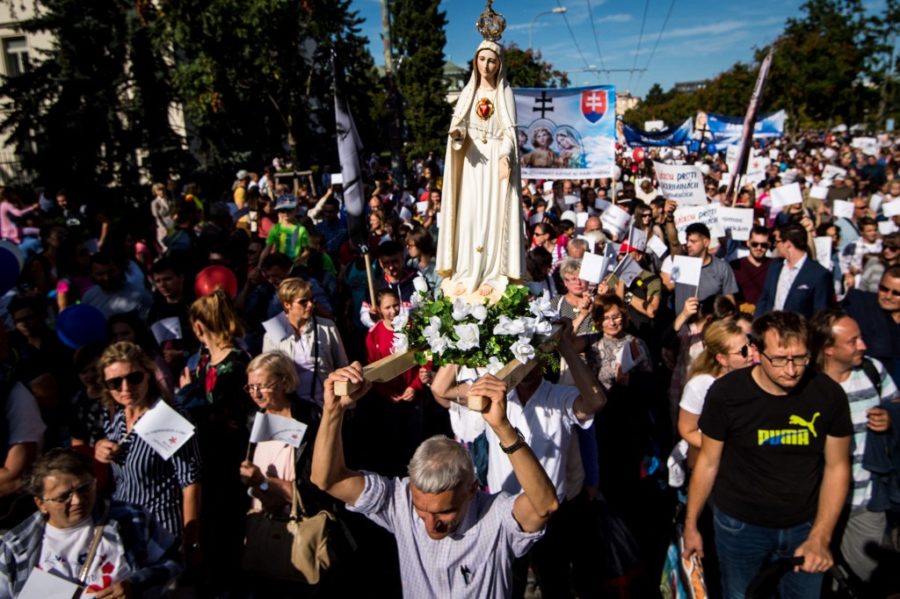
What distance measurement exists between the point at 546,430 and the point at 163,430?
6.71 feet

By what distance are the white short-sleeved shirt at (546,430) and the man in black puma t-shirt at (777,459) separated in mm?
690

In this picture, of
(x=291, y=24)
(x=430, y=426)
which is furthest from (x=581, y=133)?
(x=291, y=24)

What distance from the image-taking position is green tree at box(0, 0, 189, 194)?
1809 centimetres

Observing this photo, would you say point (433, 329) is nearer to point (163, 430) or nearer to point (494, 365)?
point (494, 365)

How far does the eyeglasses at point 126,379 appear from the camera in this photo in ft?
11.1

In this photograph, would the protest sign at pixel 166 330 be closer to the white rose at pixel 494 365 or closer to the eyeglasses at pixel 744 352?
the white rose at pixel 494 365

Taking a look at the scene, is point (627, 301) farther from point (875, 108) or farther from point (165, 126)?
point (875, 108)

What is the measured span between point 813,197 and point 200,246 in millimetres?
11544

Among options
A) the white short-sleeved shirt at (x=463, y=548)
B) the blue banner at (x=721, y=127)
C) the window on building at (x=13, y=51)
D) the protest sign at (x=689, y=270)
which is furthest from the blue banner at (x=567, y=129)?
the window on building at (x=13, y=51)

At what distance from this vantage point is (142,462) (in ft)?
10.8

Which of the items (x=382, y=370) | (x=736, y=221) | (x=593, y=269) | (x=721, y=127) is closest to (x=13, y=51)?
(x=721, y=127)

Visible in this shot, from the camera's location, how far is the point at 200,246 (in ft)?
27.1

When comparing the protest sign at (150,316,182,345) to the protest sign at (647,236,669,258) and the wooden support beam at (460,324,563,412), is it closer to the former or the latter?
the wooden support beam at (460,324,563,412)

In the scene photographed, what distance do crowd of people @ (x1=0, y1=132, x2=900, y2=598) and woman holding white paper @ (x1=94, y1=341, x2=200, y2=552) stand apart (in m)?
0.01
